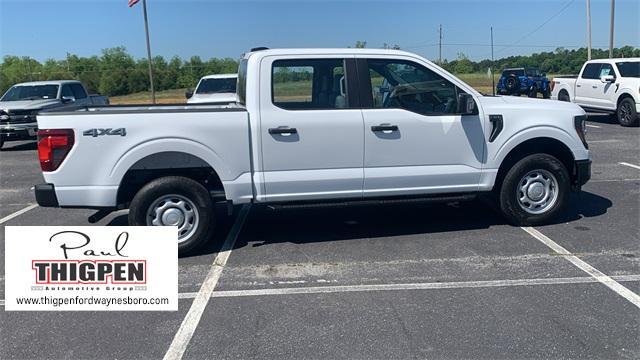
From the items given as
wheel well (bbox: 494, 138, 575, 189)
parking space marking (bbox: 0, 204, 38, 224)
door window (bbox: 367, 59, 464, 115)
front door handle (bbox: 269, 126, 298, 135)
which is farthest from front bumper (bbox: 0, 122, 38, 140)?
wheel well (bbox: 494, 138, 575, 189)

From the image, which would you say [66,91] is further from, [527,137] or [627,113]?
[627,113]

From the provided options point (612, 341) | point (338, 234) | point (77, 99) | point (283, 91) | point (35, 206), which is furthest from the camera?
point (77, 99)

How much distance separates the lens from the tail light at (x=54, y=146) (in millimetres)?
5059

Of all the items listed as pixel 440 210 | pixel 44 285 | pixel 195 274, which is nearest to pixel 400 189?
pixel 440 210

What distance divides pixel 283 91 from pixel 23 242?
266 cm

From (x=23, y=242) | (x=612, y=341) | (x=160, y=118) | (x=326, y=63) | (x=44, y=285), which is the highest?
(x=326, y=63)

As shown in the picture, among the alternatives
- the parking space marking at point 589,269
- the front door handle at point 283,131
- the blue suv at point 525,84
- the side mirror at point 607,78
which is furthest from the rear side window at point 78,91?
the blue suv at point 525,84

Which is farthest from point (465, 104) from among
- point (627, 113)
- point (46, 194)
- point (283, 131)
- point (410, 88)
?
point (627, 113)

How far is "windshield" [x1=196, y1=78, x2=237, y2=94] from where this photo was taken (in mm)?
14977

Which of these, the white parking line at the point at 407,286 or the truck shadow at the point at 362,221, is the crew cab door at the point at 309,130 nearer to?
the truck shadow at the point at 362,221

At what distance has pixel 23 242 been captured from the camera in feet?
14.6

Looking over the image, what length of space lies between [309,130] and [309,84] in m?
0.57

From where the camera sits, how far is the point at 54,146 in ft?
16.7

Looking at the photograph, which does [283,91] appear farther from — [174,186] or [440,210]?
[440,210]
